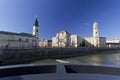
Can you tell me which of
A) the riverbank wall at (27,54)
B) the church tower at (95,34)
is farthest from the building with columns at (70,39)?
the riverbank wall at (27,54)

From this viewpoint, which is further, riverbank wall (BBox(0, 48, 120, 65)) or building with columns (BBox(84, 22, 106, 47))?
building with columns (BBox(84, 22, 106, 47))

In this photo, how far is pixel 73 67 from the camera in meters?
3.95

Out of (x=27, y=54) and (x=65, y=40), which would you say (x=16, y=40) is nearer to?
(x=27, y=54)

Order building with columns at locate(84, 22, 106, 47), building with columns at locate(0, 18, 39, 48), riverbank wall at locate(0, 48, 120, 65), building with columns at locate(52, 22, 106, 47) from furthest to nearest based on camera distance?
building with columns at locate(84, 22, 106, 47) < building with columns at locate(52, 22, 106, 47) < building with columns at locate(0, 18, 39, 48) < riverbank wall at locate(0, 48, 120, 65)

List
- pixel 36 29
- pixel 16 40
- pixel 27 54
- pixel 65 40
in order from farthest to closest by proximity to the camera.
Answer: pixel 65 40
pixel 36 29
pixel 16 40
pixel 27 54

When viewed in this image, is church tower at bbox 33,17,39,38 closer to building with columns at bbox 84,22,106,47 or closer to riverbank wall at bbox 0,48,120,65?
riverbank wall at bbox 0,48,120,65

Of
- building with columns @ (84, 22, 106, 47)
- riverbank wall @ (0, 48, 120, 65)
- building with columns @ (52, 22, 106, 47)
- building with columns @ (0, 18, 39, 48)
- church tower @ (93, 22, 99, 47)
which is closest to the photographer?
riverbank wall @ (0, 48, 120, 65)

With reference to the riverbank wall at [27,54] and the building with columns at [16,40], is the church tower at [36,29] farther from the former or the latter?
the riverbank wall at [27,54]

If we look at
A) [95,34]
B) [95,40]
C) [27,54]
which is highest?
[95,34]

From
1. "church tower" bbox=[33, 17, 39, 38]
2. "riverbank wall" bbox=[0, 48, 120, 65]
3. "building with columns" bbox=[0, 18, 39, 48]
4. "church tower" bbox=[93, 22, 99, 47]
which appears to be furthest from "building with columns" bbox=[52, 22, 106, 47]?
"riverbank wall" bbox=[0, 48, 120, 65]

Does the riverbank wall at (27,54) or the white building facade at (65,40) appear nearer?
the riverbank wall at (27,54)

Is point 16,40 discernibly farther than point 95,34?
No

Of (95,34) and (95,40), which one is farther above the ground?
(95,34)

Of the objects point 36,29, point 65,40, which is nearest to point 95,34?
point 65,40
